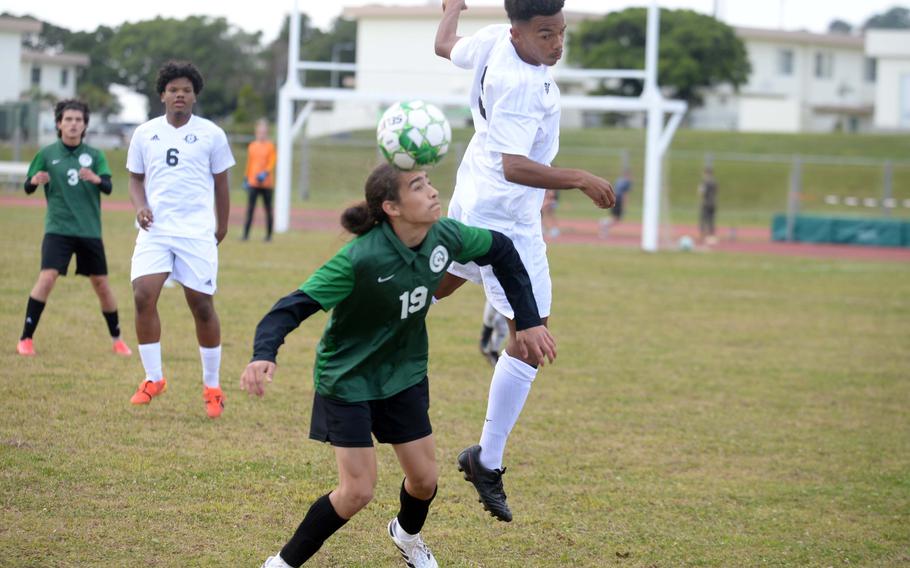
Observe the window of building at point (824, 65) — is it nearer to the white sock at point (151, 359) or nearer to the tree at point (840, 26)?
the tree at point (840, 26)

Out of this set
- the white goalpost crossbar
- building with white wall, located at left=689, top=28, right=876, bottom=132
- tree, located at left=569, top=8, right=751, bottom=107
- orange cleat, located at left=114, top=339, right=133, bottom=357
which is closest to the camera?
orange cleat, located at left=114, top=339, right=133, bottom=357

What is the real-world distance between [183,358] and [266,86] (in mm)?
55930

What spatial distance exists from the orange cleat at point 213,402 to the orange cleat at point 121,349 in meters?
2.09

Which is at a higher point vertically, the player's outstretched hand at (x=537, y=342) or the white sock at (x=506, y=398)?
the player's outstretched hand at (x=537, y=342)

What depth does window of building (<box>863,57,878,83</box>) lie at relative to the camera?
74681 mm

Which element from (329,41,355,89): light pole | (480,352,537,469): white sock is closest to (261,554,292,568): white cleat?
(480,352,537,469): white sock

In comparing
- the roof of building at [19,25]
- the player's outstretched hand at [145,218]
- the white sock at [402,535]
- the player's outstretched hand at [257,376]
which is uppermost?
the roof of building at [19,25]

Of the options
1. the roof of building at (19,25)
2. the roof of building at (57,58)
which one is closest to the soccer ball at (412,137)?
the roof of building at (19,25)

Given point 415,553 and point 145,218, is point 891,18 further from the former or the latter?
point 415,553

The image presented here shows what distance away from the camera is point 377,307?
4.23 metres

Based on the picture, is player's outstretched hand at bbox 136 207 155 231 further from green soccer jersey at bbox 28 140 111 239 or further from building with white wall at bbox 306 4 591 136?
building with white wall at bbox 306 4 591 136

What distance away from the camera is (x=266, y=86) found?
63219 mm

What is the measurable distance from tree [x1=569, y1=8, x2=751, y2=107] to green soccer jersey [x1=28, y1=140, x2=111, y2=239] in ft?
152

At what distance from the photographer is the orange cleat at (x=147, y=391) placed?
7.30 meters
